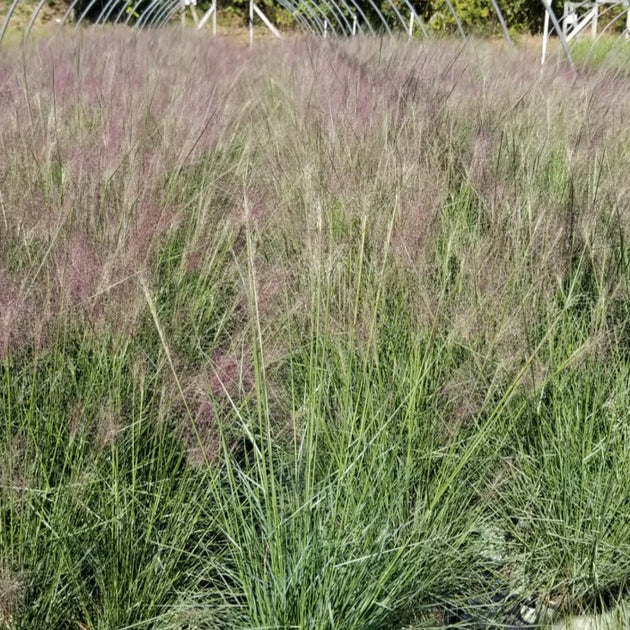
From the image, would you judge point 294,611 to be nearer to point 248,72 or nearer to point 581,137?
point 581,137

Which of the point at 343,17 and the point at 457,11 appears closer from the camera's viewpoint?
the point at 343,17

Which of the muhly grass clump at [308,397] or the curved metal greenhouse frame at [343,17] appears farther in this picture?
the curved metal greenhouse frame at [343,17]

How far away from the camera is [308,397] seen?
1643 millimetres

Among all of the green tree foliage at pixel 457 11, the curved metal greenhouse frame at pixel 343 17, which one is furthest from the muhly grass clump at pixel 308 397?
the green tree foliage at pixel 457 11

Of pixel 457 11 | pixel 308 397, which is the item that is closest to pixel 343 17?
pixel 457 11

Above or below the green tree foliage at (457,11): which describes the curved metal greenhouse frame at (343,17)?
above

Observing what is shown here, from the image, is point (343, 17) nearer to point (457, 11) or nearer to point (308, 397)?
point (457, 11)

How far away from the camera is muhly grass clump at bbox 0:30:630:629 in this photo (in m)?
1.50

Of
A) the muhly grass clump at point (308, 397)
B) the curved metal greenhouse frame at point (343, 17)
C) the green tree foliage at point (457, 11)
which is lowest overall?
the green tree foliage at point (457, 11)

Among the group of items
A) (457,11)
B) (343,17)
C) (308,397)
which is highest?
(308,397)

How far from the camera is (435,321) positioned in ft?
5.40

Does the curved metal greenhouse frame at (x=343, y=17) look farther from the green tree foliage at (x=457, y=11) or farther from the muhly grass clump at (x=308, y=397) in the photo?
the muhly grass clump at (x=308, y=397)

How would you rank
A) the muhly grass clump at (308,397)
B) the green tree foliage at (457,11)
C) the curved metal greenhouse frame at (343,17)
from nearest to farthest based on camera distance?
1. the muhly grass clump at (308,397)
2. the curved metal greenhouse frame at (343,17)
3. the green tree foliage at (457,11)

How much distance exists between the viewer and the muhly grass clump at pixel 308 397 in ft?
4.92
